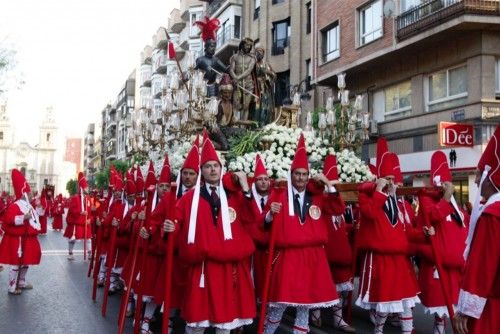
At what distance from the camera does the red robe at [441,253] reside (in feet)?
21.0

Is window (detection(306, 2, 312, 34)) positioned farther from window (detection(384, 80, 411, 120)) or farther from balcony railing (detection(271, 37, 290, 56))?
window (detection(384, 80, 411, 120))

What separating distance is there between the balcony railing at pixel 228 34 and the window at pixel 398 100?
15.4m

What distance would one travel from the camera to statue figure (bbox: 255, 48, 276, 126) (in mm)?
11154

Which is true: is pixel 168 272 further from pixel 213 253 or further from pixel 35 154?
pixel 35 154

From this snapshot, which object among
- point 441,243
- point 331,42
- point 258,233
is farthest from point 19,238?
point 331,42

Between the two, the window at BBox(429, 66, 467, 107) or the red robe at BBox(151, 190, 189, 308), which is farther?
the window at BBox(429, 66, 467, 107)

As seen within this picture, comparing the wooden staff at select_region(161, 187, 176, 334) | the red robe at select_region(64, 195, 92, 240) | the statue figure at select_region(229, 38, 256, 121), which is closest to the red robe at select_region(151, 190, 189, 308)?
the wooden staff at select_region(161, 187, 176, 334)

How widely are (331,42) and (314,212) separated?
68.6 feet

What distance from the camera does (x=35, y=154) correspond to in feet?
413

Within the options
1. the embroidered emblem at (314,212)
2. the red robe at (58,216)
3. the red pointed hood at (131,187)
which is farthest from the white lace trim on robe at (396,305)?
the red robe at (58,216)

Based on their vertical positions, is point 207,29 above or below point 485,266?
above

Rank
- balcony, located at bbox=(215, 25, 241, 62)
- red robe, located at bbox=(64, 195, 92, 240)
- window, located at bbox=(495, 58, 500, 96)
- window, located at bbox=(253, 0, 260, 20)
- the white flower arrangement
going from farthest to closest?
balcony, located at bbox=(215, 25, 241, 62) → window, located at bbox=(253, 0, 260, 20) → window, located at bbox=(495, 58, 500, 96) → red robe, located at bbox=(64, 195, 92, 240) → the white flower arrangement

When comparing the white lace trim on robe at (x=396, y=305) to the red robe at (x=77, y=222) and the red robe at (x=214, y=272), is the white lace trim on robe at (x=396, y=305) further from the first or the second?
the red robe at (x=77, y=222)

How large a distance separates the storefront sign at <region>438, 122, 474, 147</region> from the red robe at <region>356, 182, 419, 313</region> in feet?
39.4
